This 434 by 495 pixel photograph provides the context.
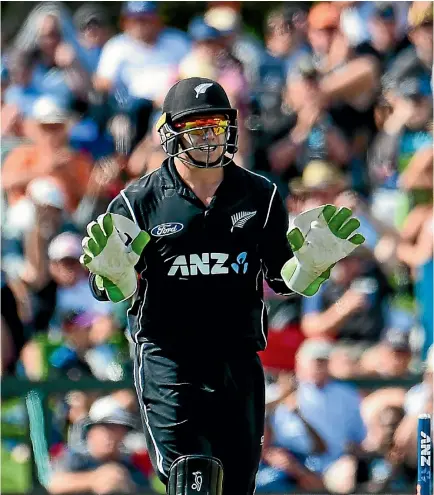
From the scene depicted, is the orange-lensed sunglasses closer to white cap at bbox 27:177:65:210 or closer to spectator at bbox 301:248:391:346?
spectator at bbox 301:248:391:346

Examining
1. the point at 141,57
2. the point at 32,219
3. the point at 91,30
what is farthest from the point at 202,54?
the point at 32,219

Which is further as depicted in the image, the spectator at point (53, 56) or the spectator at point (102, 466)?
the spectator at point (53, 56)

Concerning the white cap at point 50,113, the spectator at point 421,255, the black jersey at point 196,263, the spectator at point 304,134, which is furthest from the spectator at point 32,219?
the black jersey at point 196,263

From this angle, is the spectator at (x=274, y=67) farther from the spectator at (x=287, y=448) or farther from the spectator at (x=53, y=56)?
the spectator at (x=287, y=448)

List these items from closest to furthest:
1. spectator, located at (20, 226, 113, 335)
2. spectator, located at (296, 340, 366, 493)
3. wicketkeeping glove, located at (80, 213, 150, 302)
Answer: wicketkeeping glove, located at (80, 213, 150, 302)
spectator, located at (296, 340, 366, 493)
spectator, located at (20, 226, 113, 335)

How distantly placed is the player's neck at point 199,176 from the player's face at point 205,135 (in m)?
0.12

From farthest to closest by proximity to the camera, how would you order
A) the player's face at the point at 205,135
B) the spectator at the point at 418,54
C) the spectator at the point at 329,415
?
the spectator at the point at 418,54, the spectator at the point at 329,415, the player's face at the point at 205,135

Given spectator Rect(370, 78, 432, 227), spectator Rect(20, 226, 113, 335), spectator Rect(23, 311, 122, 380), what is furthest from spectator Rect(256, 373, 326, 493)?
spectator Rect(370, 78, 432, 227)

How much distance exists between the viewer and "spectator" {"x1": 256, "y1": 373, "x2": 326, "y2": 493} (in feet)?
26.0

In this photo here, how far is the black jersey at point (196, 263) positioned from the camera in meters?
5.15

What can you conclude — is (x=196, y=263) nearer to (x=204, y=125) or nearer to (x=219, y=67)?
(x=204, y=125)

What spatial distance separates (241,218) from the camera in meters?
5.22

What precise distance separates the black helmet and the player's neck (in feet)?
0.29

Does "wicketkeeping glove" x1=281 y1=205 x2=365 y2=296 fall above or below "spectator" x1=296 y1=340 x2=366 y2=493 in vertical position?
above
